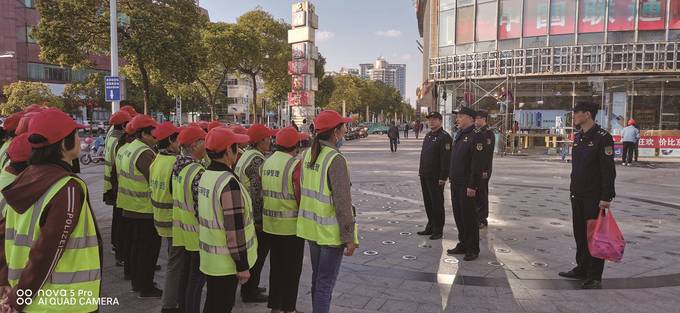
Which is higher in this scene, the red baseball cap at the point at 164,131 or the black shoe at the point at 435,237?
the red baseball cap at the point at 164,131

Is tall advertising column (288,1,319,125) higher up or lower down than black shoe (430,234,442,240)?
higher up

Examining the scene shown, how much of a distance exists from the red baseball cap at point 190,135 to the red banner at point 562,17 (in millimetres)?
26535

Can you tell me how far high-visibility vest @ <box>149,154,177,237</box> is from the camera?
4.14m

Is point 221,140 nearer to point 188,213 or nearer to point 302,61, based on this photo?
point 188,213

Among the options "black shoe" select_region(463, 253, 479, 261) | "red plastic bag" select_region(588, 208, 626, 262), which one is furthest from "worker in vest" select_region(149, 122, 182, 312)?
"red plastic bag" select_region(588, 208, 626, 262)

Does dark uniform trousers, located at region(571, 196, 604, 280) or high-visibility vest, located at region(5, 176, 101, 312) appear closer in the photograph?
high-visibility vest, located at region(5, 176, 101, 312)

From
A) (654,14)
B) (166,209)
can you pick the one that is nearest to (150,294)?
(166,209)

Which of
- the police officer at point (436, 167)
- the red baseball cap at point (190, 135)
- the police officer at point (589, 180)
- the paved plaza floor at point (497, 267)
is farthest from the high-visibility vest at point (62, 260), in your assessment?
the police officer at point (436, 167)

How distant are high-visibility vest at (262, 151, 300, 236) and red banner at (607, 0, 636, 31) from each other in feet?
87.4

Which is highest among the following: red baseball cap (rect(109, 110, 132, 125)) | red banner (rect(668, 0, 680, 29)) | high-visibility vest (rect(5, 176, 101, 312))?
red banner (rect(668, 0, 680, 29))

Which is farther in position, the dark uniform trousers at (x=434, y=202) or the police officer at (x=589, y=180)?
the dark uniform trousers at (x=434, y=202)

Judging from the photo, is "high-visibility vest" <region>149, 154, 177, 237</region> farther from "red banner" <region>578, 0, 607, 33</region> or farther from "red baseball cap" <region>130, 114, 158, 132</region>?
"red banner" <region>578, 0, 607, 33</region>

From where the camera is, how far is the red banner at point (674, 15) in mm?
24406

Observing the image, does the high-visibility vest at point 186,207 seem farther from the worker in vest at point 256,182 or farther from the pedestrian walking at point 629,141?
the pedestrian walking at point 629,141
